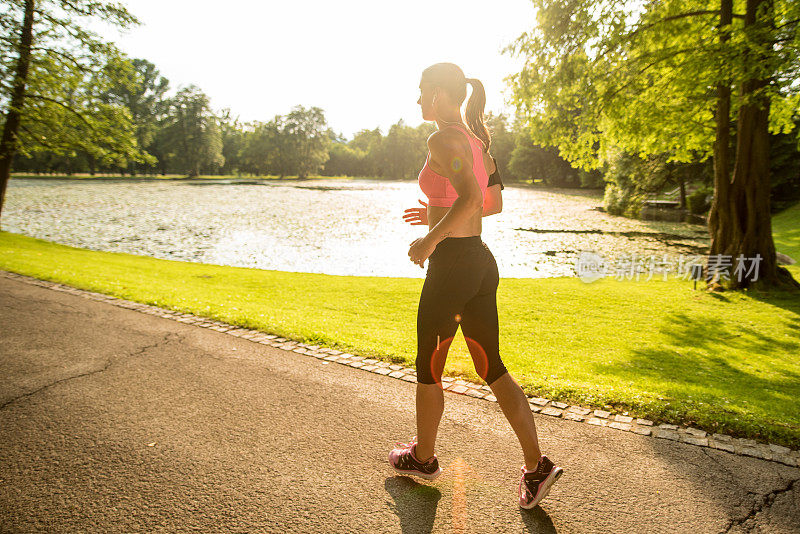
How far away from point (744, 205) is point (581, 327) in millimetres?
6321

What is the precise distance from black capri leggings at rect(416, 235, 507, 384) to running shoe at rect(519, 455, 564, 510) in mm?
560

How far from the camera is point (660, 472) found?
121 inches

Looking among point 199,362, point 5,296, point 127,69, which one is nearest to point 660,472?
point 199,362

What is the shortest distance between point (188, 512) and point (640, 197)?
36.7 meters

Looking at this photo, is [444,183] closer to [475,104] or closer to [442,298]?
[475,104]

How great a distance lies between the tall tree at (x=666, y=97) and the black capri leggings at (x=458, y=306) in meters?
9.63

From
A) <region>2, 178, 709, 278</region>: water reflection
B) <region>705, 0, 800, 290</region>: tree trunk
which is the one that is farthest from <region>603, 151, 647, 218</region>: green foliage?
<region>705, 0, 800, 290</region>: tree trunk

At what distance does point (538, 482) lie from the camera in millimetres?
2707

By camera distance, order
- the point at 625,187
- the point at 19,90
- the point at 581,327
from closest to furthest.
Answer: the point at 581,327, the point at 19,90, the point at 625,187

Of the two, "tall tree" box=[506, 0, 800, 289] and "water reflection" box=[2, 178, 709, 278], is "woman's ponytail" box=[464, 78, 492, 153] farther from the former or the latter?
"water reflection" box=[2, 178, 709, 278]

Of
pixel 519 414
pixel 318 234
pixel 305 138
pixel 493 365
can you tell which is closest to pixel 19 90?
pixel 318 234

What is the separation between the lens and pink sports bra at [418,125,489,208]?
8.45ft

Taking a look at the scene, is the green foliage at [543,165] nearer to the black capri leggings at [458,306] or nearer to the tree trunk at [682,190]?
the tree trunk at [682,190]

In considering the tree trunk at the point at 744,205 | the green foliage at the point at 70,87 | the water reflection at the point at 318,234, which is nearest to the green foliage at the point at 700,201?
the water reflection at the point at 318,234
